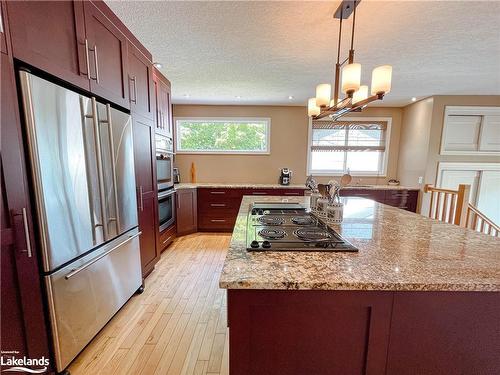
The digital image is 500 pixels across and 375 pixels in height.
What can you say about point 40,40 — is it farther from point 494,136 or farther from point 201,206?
point 494,136

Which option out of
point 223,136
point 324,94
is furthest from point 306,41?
point 223,136

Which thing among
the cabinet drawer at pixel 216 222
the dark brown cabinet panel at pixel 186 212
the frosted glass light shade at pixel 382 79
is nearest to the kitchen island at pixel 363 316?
the frosted glass light shade at pixel 382 79

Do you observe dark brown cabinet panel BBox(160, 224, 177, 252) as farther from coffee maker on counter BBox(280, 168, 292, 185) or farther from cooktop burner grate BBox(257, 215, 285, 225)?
coffee maker on counter BBox(280, 168, 292, 185)

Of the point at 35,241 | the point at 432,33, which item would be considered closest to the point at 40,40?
the point at 35,241

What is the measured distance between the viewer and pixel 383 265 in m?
0.85

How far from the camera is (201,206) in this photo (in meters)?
3.82

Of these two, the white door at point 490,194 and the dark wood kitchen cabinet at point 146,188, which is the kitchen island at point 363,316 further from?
the white door at point 490,194

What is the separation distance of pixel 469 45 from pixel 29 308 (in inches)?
Answer: 147

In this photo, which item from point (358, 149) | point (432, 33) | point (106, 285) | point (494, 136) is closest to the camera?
point (106, 285)

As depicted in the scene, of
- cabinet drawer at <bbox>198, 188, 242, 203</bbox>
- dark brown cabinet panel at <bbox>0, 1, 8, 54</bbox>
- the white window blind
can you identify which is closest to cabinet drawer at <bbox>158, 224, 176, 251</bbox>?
cabinet drawer at <bbox>198, 188, 242, 203</bbox>

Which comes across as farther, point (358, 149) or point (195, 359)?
point (358, 149)

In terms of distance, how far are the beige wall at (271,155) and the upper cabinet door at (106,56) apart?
2513 mm

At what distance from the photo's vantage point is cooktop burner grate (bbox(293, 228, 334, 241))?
3.66 feet

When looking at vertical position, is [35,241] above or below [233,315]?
above
